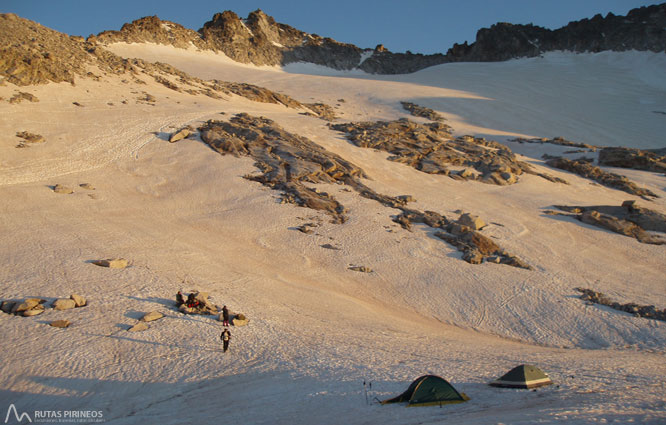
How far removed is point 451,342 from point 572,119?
55.4m

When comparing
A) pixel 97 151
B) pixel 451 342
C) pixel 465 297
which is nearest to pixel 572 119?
pixel 465 297

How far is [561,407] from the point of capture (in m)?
8.52

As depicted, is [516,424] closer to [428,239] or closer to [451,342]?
[451,342]

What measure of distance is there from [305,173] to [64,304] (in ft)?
58.7

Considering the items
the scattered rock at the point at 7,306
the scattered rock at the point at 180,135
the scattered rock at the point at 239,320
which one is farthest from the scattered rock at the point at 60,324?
the scattered rock at the point at 180,135

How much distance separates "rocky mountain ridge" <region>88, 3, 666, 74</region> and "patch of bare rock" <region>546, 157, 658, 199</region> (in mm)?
66776

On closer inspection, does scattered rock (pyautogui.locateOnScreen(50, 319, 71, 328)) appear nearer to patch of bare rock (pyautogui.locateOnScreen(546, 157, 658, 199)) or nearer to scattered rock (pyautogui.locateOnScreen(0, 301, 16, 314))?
scattered rock (pyautogui.locateOnScreen(0, 301, 16, 314))

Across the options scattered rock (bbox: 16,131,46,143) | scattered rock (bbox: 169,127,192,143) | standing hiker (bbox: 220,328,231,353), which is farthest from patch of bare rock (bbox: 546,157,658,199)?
scattered rock (bbox: 16,131,46,143)

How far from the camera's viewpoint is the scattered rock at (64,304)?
13.3 meters

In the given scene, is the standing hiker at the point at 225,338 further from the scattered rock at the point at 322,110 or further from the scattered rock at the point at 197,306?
the scattered rock at the point at 322,110

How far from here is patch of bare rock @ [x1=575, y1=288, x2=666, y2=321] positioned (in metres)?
17.7

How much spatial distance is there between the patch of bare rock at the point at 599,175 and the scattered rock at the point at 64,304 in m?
40.1

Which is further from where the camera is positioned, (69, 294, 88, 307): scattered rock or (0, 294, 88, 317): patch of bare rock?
(69, 294, 88, 307): scattered rock

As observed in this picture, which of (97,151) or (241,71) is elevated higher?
(241,71)
